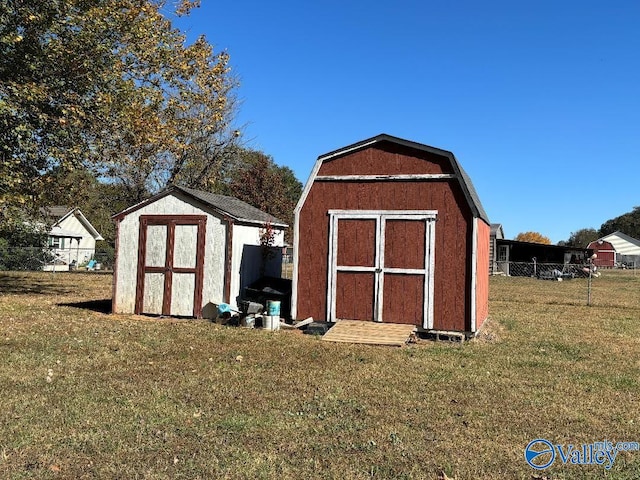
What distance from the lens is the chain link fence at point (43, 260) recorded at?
29.5m

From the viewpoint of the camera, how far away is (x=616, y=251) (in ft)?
221

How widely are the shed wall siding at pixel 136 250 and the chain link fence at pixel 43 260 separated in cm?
1615

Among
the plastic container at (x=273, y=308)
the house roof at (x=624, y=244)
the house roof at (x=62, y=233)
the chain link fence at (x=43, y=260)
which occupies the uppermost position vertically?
the house roof at (x=624, y=244)

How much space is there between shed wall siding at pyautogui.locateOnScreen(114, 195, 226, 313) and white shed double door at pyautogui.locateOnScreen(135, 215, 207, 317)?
131mm

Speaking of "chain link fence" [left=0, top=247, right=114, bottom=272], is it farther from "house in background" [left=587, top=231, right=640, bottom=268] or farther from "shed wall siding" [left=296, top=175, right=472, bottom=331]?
"house in background" [left=587, top=231, right=640, bottom=268]

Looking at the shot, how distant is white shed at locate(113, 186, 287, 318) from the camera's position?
11.8 metres

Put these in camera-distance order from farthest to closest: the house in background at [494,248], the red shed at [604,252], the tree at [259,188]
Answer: the red shed at [604,252]
the tree at [259,188]
the house in background at [494,248]

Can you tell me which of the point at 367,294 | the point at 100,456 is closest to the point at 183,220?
the point at 367,294

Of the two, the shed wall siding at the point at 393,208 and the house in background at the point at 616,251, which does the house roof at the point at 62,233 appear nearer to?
the shed wall siding at the point at 393,208

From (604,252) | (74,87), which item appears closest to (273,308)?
(74,87)

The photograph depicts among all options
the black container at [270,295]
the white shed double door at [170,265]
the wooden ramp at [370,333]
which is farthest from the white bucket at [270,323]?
the white shed double door at [170,265]

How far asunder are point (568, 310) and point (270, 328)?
991 centimetres

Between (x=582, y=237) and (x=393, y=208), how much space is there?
91.8 m

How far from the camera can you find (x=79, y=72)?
13.4 m
